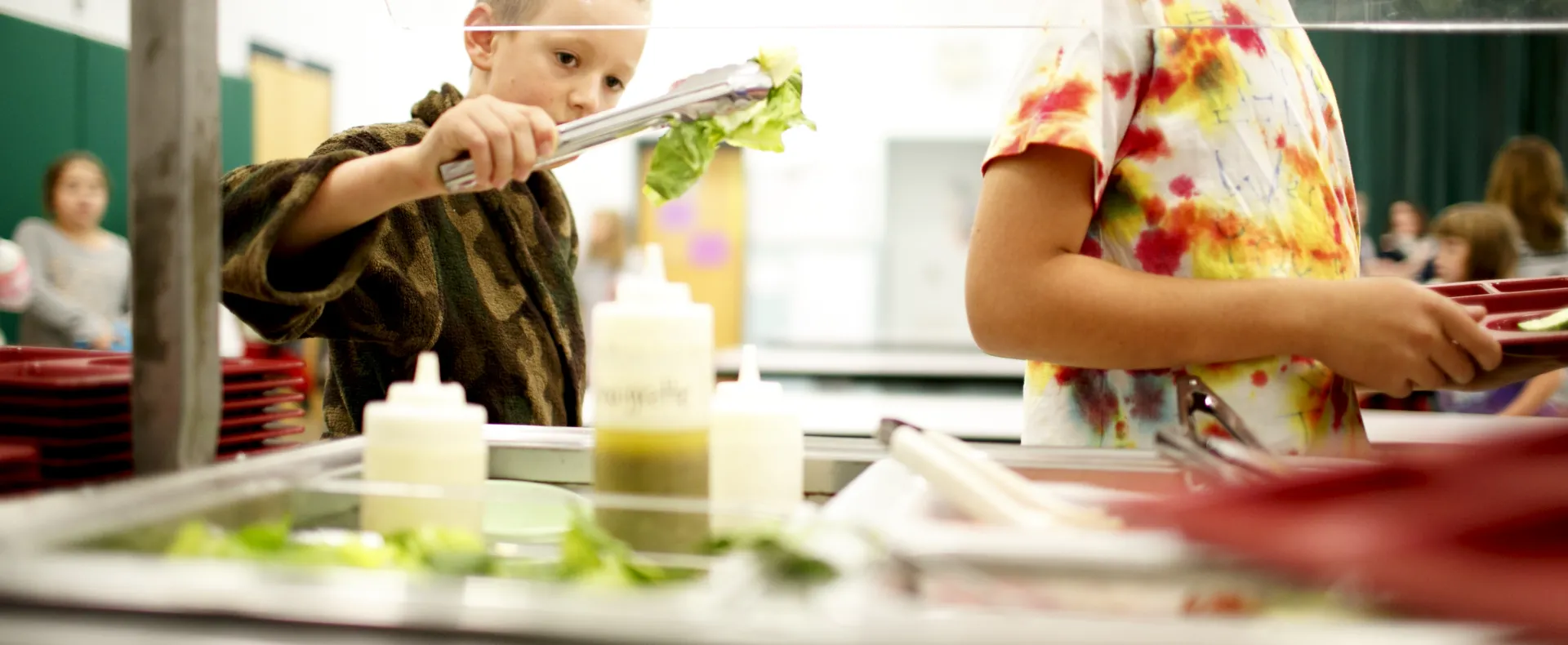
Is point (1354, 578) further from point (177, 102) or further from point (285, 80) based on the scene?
point (285, 80)

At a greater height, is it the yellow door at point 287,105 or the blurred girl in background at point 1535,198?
the yellow door at point 287,105

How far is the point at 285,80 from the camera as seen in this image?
5.99m

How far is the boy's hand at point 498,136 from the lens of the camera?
0.82m

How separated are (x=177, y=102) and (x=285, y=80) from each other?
5851mm

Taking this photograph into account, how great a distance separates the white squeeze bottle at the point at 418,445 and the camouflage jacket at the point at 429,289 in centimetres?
27

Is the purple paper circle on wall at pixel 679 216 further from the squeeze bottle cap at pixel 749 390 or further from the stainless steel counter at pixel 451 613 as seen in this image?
the stainless steel counter at pixel 451 613

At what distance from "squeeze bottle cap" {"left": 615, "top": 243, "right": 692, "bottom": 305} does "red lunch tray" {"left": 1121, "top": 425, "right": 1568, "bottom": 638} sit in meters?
0.29

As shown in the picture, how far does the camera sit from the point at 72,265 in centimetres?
414

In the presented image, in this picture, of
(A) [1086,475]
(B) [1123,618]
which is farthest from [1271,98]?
(B) [1123,618]

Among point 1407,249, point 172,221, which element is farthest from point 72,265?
point 1407,249

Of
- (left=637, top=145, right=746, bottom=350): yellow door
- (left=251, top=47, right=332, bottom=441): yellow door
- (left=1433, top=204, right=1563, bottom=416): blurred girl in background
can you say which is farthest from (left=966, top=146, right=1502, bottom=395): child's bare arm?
(left=637, top=145, right=746, bottom=350): yellow door

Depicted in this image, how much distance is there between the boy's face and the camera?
1158 mm

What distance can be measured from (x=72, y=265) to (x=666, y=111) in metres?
4.17

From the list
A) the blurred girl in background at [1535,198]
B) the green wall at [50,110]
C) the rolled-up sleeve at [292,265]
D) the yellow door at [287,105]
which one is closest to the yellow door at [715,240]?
the yellow door at [287,105]
